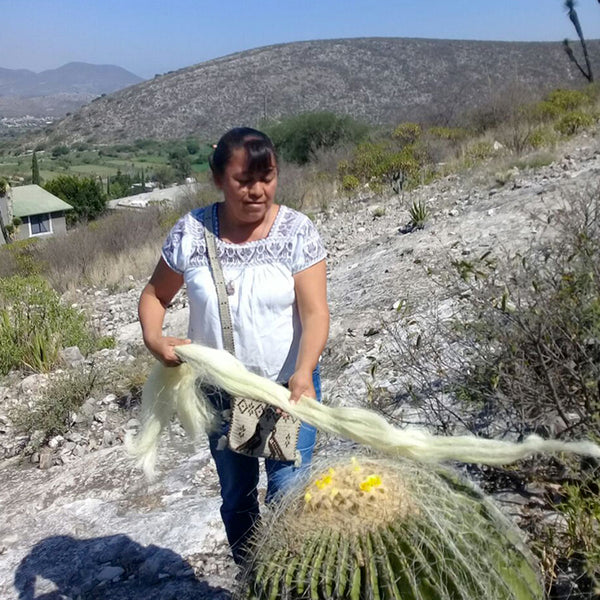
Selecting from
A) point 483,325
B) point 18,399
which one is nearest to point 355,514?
point 483,325

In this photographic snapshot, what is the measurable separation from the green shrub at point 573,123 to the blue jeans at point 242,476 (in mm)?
12356

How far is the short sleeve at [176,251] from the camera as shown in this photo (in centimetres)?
262

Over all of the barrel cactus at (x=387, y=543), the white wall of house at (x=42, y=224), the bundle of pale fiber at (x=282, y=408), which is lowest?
the white wall of house at (x=42, y=224)

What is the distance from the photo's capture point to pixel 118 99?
73375 millimetres

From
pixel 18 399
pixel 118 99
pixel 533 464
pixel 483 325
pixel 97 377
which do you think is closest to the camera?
pixel 533 464

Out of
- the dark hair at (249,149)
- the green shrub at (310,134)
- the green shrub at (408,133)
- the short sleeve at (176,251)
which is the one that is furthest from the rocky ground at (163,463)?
the green shrub at (310,134)

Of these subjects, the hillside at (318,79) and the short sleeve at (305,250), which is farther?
the hillside at (318,79)

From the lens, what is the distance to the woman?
2.52m

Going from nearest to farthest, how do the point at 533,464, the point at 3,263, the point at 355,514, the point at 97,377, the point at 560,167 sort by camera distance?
the point at 355,514
the point at 533,464
the point at 97,377
the point at 560,167
the point at 3,263

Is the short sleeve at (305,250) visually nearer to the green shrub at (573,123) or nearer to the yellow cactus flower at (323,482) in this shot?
the yellow cactus flower at (323,482)

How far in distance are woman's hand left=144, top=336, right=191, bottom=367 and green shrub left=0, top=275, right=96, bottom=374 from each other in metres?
4.65

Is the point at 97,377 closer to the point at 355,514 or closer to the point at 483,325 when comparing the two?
the point at 483,325

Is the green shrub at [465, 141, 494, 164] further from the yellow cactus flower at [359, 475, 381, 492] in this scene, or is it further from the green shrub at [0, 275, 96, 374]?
the yellow cactus flower at [359, 475, 381, 492]

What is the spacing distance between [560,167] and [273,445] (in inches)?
339
